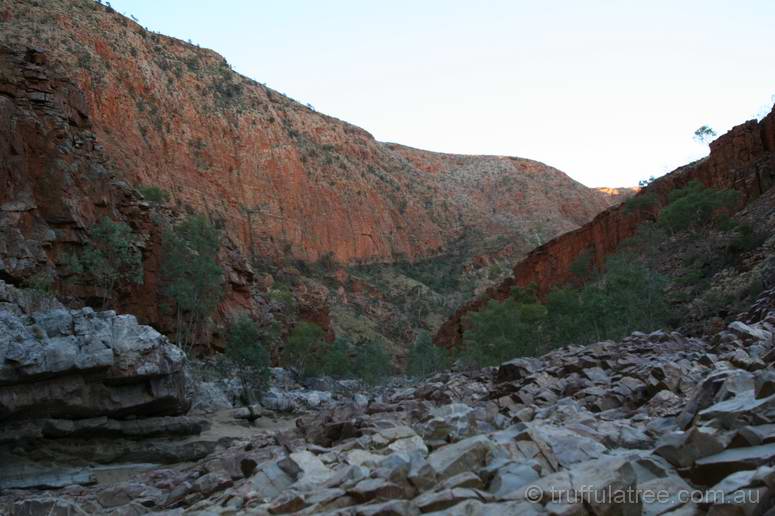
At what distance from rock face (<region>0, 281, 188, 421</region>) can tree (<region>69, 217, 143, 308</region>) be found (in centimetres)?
898

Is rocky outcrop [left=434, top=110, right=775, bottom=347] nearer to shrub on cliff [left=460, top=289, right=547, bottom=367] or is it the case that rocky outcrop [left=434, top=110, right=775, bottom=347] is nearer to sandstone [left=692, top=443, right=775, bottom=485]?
shrub on cliff [left=460, top=289, right=547, bottom=367]

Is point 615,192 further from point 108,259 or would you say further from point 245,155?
point 108,259

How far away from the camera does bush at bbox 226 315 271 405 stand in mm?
30812

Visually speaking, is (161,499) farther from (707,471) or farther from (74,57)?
(74,57)

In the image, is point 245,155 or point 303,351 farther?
point 245,155

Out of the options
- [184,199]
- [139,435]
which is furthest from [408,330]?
[139,435]

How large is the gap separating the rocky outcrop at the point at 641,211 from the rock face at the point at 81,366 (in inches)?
1731

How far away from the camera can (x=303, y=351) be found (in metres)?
46.4

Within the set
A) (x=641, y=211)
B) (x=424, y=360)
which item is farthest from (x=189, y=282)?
(x=641, y=211)

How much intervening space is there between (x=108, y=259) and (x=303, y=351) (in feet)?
57.8

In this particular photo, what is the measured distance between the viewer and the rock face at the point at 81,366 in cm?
1733

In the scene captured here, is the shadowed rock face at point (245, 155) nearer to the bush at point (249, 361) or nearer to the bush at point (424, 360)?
the bush at point (249, 361)

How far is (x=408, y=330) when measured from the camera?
70.0 meters

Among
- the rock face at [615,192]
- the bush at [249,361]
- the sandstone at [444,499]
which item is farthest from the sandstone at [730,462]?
the rock face at [615,192]
